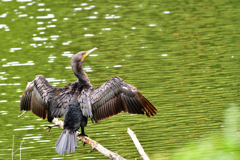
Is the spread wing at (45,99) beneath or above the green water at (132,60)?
above

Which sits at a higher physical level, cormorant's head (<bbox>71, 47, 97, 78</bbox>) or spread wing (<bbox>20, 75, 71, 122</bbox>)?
cormorant's head (<bbox>71, 47, 97, 78</bbox>)

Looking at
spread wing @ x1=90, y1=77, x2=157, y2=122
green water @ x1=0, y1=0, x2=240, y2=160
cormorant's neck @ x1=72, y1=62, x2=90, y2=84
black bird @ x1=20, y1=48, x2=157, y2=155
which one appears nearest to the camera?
black bird @ x1=20, y1=48, x2=157, y2=155

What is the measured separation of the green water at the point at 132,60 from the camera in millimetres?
11562

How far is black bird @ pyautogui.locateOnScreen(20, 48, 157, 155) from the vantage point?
7102 millimetres

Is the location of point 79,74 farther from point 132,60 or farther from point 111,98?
point 132,60

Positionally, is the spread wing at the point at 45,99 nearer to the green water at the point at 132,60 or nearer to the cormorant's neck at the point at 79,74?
the cormorant's neck at the point at 79,74

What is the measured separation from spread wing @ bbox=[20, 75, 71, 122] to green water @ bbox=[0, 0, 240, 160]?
2.59 m

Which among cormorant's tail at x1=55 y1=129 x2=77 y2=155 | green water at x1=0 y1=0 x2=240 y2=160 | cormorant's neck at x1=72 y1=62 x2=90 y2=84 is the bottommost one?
green water at x1=0 y1=0 x2=240 y2=160

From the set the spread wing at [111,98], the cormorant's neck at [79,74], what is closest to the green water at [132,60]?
the spread wing at [111,98]

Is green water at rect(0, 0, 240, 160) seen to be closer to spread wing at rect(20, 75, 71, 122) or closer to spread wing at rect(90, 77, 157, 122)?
spread wing at rect(90, 77, 157, 122)

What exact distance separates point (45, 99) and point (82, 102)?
0.78 m

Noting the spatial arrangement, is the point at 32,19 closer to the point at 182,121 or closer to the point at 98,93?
the point at 182,121

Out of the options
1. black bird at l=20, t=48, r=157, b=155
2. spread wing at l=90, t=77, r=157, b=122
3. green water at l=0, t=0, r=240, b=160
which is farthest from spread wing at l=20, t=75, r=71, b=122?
green water at l=0, t=0, r=240, b=160

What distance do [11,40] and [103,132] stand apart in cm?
1199
